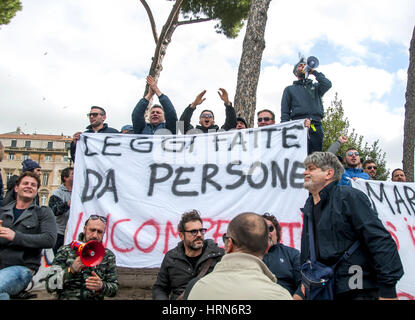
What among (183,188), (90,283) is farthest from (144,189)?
(90,283)

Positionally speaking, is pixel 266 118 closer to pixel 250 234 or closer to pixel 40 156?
pixel 250 234

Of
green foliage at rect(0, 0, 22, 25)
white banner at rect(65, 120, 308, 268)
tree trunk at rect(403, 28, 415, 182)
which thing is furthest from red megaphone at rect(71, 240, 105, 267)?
green foliage at rect(0, 0, 22, 25)

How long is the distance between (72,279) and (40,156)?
6753cm

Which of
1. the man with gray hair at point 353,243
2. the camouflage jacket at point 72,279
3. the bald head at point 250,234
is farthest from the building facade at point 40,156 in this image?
the bald head at point 250,234

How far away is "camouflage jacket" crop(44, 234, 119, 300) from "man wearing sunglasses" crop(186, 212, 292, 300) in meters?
1.78

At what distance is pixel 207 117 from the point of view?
5.39 meters

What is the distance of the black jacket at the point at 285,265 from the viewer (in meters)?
3.36

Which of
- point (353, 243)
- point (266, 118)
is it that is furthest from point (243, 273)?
point (266, 118)

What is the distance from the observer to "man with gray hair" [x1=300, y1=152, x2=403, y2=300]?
2402mm

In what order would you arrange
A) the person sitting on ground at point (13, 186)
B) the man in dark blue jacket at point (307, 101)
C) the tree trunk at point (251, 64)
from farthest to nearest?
the tree trunk at point (251, 64) < the man in dark blue jacket at point (307, 101) < the person sitting on ground at point (13, 186)

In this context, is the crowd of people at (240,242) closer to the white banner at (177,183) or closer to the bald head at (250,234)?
the bald head at (250,234)

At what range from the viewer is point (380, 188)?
5.07m

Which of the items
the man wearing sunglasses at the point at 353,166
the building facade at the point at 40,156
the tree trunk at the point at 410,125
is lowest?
the man wearing sunglasses at the point at 353,166

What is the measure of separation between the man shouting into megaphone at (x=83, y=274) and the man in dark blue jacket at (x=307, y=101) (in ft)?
9.28
